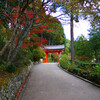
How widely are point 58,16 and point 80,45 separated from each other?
13.9m

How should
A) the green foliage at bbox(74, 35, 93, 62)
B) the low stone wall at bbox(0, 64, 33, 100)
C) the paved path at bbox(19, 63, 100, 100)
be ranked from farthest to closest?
the green foliage at bbox(74, 35, 93, 62) < the paved path at bbox(19, 63, 100, 100) < the low stone wall at bbox(0, 64, 33, 100)

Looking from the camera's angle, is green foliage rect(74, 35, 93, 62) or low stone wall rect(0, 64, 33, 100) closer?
low stone wall rect(0, 64, 33, 100)

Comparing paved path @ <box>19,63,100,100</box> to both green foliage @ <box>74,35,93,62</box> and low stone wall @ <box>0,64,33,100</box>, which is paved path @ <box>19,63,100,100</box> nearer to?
low stone wall @ <box>0,64,33,100</box>

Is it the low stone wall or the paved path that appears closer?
the low stone wall

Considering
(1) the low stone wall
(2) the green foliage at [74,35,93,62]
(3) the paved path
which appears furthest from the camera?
(2) the green foliage at [74,35,93,62]

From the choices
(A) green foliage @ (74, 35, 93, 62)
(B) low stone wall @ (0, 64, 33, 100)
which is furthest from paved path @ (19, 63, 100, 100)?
(A) green foliage @ (74, 35, 93, 62)

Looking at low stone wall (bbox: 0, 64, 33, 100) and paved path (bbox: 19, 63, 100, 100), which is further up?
low stone wall (bbox: 0, 64, 33, 100)

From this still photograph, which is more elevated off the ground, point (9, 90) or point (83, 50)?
point (83, 50)

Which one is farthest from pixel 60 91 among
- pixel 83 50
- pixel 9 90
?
pixel 83 50

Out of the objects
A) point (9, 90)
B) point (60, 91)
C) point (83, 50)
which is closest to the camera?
point (9, 90)

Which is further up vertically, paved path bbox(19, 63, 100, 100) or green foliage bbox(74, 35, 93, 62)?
green foliage bbox(74, 35, 93, 62)

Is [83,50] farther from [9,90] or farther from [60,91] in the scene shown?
[9,90]

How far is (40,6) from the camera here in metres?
6.91

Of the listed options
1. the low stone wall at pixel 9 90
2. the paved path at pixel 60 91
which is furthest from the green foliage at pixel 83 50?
the low stone wall at pixel 9 90
